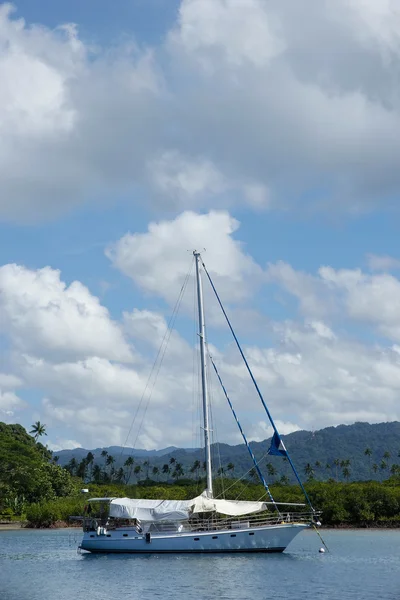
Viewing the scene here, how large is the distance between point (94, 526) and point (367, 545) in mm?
28035

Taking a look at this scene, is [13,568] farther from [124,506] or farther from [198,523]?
[198,523]

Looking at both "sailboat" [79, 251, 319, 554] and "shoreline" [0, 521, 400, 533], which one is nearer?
"sailboat" [79, 251, 319, 554]

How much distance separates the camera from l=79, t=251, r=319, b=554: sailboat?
56.9 m

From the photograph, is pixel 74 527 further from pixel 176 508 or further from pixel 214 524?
pixel 214 524

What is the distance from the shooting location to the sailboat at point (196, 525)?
5688cm

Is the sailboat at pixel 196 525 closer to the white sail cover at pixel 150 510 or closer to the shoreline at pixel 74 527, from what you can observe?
the white sail cover at pixel 150 510

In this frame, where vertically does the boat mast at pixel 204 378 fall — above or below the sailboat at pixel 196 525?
above

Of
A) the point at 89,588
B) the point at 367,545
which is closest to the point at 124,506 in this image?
the point at 89,588

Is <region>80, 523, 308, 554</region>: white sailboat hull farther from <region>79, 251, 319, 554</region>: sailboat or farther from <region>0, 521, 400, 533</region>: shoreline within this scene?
<region>0, 521, 400, 533</region>: shoreline

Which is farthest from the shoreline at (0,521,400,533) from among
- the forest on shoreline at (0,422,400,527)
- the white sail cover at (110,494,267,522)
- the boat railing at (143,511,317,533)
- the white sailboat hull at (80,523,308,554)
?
the white sail cover at (110,494,267,522)

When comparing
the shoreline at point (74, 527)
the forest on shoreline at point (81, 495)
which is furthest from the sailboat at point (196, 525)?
the shoreline at point (74, 527)

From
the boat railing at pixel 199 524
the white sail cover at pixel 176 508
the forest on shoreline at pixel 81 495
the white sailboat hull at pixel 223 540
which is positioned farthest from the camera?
the forest on shoreline at pixel 81 495

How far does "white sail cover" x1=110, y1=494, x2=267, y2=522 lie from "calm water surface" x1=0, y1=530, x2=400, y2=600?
10.1ft

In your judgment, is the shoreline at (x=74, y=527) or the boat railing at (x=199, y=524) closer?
the boat railing at (x=199, y=524)
